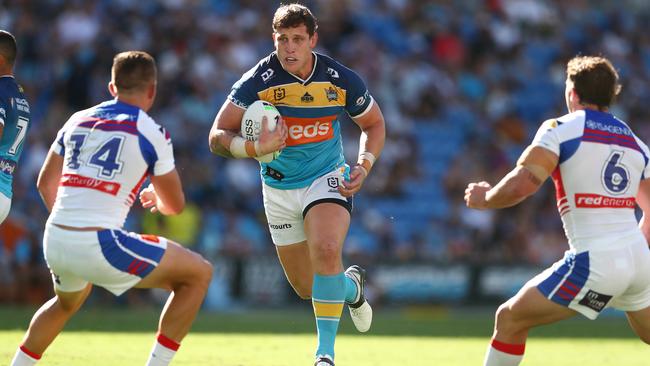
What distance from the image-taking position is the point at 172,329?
22.4 feet

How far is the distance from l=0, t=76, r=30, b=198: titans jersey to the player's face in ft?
6.78

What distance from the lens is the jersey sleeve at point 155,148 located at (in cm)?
654

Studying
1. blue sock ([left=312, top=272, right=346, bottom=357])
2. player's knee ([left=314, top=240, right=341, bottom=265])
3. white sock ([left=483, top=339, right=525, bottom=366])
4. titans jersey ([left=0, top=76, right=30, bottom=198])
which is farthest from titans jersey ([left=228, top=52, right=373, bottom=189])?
white sock ([left=483, top=339, right=525, bottom=366])

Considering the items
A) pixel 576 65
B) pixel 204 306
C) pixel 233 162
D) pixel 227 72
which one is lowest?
pixel 204 306

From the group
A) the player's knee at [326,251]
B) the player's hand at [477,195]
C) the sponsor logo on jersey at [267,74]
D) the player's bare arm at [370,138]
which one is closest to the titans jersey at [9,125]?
the sponsor logo on jersey at [267,74]

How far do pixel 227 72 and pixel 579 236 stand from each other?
13439 mm

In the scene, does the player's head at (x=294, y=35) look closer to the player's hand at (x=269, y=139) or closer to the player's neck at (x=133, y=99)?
the player's hand at (x=269, y=139)

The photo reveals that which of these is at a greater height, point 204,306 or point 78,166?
point 78,166

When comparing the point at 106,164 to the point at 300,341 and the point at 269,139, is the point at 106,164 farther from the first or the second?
the point at 300,341

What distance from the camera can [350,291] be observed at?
29.5 ft

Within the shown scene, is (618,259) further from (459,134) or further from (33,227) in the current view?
(459,134)

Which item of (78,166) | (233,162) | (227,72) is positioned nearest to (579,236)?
(78,166)

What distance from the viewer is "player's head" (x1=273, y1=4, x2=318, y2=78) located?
8.27 m

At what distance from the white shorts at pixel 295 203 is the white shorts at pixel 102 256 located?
2015 millimetres
